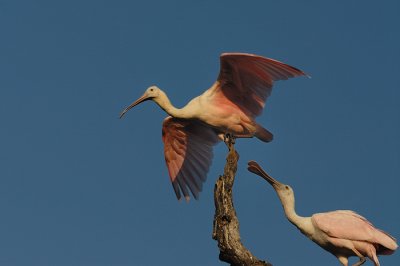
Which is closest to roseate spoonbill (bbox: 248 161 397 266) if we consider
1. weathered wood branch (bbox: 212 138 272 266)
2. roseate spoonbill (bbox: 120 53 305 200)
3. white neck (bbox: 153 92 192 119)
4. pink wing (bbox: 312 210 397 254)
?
pink wing (bbox: 312 210 397 254)

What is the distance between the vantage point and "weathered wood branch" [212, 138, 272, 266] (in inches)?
544

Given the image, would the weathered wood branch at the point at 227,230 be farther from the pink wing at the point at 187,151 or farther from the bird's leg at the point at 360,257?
the pink wing at the point at 187,151

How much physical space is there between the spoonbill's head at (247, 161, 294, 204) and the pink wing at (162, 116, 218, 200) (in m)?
4.13

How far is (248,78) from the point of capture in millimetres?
19594

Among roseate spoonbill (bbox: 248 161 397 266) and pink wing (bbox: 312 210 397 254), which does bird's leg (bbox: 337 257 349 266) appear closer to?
roseate spoonbill (bbox: 248 161 397 266)

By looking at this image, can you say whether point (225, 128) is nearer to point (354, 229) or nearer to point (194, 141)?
point (194, 141)

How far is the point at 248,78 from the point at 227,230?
6130mm

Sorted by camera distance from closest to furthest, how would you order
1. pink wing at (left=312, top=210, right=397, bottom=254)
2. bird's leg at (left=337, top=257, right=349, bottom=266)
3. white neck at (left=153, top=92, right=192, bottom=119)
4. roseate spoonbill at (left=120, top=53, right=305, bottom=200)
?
1. pink wing at (left=312, top=210, right=397, bottom=254)
2. bird's leg at (left=337, top=257, right=349, bottom=266)
3. roseate spoonbill at (left=120, top=53, right=305, bottom=200)
4. white neck at (left=153, top=92, right=192, bottom=119)

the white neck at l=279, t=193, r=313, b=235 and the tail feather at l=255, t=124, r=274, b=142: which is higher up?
the tail feather at l=255, t=124, r=274, b=142

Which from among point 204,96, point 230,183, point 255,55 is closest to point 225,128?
point 204,96

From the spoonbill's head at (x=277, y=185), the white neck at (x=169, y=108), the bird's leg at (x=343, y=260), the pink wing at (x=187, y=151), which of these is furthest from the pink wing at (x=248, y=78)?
the bird's leg at (x=343, y=260)

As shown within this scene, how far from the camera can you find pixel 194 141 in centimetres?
2136

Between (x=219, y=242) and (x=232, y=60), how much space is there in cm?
592

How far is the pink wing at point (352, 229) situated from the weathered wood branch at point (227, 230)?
1.90m
